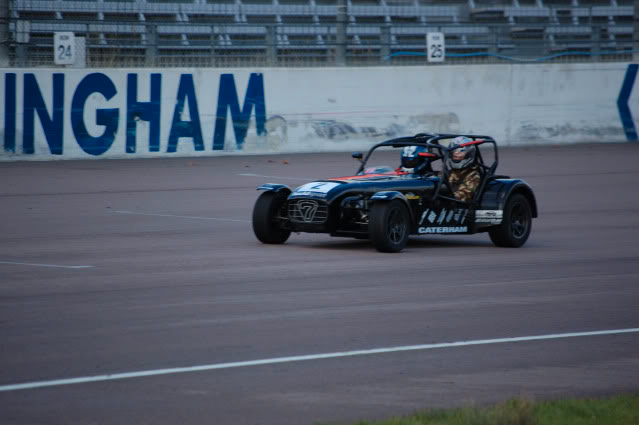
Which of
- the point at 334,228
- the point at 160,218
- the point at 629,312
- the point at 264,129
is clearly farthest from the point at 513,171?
the point at 629,312

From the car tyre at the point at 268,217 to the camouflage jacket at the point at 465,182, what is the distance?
2.13 metres

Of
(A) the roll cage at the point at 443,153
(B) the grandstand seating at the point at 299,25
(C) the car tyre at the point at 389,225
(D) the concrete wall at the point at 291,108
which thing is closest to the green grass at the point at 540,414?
(C) the car tyre at the point at 389,225

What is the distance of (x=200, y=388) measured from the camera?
20.8 feet

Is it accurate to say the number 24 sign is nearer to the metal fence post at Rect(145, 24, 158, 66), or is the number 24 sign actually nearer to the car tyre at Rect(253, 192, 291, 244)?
the metal fence post at Rect(145, 24, 158, 66)

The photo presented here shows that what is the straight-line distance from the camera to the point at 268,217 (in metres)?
12.8

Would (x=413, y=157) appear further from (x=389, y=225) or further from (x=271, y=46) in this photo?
(x=271, y=46)

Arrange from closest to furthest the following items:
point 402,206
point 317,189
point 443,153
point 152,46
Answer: point 402,206 → point 317,189 → point 443,153 → point 152,46

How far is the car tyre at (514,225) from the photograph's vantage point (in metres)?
13.2

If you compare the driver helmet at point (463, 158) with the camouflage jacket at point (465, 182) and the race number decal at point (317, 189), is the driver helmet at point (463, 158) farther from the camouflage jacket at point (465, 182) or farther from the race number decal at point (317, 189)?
the race number decal at point (317, 189)

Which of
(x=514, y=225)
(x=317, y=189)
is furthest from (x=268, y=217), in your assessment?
(x=514, y=225)

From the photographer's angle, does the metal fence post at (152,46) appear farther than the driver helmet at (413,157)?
Yes

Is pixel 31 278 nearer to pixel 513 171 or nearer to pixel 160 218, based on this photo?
pixel 160 218

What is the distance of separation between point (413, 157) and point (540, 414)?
795 cm

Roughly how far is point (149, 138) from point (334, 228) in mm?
13669
